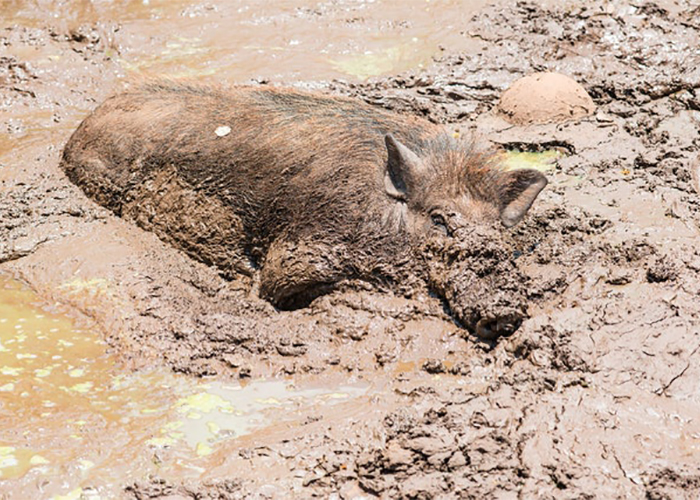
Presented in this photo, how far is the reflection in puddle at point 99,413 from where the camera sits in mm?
4324

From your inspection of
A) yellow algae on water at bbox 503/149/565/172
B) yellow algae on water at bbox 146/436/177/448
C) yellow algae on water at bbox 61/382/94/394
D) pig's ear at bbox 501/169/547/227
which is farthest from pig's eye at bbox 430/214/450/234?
yellow algae on water at bbox 61/382/94/394

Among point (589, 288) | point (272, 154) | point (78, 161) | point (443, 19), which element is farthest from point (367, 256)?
point (443, 19)

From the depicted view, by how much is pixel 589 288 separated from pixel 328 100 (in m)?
2.58

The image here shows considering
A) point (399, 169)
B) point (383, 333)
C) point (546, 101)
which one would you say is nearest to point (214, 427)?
point (383, 333)

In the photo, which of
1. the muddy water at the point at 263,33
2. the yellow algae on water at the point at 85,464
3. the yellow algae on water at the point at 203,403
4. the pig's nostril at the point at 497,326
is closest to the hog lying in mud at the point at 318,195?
the pig's nostril at the point at 497,326

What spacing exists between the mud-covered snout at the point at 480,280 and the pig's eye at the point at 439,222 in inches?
3.1

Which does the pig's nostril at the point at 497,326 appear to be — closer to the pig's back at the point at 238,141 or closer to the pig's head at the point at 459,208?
the pig's head at the point at 459,208

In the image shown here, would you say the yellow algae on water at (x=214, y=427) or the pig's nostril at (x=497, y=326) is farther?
the pig's nostril at (x=497, y=326)

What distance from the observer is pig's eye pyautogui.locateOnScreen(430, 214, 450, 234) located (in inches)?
236

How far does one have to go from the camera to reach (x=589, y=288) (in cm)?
598

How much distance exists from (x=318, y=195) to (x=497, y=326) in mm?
1771

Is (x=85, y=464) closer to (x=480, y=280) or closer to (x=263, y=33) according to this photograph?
(x=480, y=280)

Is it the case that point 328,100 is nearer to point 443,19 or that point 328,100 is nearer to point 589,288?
point 589,288

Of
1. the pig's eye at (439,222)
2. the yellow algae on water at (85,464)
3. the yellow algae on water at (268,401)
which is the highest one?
the pig's eye at (439,222)
